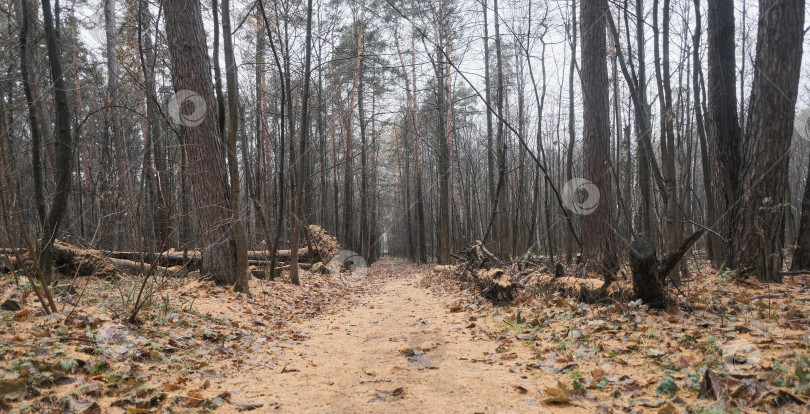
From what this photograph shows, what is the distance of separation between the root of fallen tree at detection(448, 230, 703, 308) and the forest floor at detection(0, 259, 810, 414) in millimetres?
208

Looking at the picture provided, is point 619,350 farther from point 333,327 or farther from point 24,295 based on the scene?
point 24,295

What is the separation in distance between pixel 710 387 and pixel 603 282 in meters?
3.03

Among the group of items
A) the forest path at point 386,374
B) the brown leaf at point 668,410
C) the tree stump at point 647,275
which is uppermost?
the tree stump at point 647,275

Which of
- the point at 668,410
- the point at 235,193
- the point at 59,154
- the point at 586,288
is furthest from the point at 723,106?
the point at 59,154

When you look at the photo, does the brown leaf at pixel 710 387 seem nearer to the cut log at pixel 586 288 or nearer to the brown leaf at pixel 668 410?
the brown leaf at pixel 668 410

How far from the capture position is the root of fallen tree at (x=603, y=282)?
417cm

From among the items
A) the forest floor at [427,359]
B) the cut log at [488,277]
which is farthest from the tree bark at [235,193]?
the cut log at [488,277]

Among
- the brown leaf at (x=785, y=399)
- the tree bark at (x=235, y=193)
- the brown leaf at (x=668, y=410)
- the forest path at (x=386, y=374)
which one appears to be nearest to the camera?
the brown leaf at (x=785, y=399)

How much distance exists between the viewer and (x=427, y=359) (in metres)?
3.73

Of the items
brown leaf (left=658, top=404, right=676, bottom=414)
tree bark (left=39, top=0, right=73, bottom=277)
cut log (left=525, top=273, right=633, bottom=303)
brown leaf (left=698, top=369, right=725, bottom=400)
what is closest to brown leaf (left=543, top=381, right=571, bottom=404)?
brown leaf (left=658, top=404, right=676, bottom=414)

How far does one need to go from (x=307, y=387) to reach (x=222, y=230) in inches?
193

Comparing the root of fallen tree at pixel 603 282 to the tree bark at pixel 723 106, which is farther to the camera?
the tree bark at pixel 723 106

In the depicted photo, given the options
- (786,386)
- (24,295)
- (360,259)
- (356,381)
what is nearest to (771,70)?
(786,386)

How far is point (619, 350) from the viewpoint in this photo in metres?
3.37
